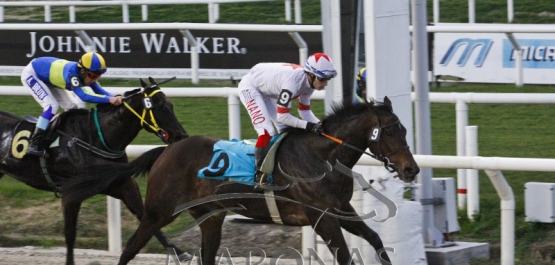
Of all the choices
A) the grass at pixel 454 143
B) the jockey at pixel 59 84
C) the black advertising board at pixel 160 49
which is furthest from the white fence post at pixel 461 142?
the black advertising board at pixel 160 49

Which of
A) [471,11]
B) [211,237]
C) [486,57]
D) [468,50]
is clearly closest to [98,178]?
[211,237]

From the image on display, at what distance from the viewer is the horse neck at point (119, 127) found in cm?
660

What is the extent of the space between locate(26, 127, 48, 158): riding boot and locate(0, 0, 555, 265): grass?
99 cm

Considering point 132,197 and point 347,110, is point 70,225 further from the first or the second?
point 347,110

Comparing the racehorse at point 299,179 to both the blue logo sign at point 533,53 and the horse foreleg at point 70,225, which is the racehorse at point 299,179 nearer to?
the horse foreleg at point 70,225

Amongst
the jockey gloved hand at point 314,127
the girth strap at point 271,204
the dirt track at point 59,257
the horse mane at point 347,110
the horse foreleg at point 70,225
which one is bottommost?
the dirt track at point 59,257

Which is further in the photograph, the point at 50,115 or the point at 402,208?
the point at 50,115

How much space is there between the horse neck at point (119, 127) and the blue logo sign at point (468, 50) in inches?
191

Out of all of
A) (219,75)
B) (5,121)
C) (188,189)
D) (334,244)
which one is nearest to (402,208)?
(334,244)

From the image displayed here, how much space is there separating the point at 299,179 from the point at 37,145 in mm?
2078

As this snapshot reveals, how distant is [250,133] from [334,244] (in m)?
3.84

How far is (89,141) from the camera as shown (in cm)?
668

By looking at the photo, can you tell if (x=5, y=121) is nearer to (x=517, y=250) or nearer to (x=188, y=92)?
(x=188, y=92)

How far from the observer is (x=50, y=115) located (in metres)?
6.74
